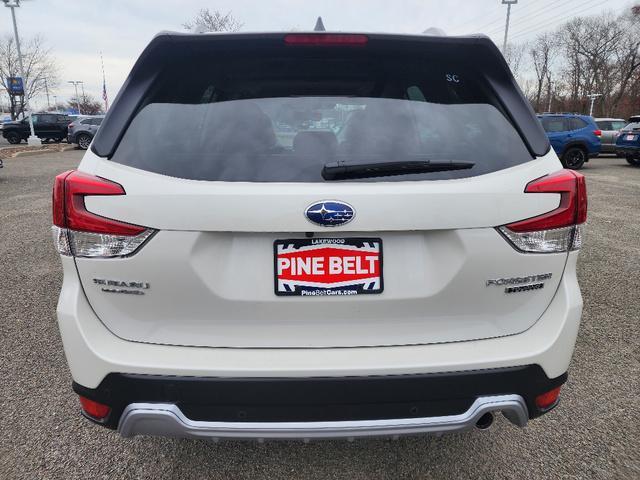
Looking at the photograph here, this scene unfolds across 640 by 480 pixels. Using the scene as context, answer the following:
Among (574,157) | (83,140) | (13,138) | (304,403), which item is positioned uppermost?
(304,403)

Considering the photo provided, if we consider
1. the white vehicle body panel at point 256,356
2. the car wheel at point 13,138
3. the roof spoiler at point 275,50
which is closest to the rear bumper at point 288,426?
the white vehicle body panel at point 256,356

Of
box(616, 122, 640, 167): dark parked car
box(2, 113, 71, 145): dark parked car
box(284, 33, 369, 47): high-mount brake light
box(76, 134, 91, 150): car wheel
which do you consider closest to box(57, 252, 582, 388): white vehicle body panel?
box(284, 33, 369, 47): high-mount brake light

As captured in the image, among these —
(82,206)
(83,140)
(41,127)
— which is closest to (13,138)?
(41,127)

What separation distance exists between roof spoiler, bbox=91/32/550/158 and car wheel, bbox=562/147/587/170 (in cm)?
1559

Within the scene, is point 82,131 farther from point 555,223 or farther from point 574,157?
point 555,223

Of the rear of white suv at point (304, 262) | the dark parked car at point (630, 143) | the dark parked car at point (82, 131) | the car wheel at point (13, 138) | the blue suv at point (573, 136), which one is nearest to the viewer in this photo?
the rear of white suv at point (304, 262)

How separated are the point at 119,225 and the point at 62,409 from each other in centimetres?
163

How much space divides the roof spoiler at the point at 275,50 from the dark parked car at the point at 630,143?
17755 mm

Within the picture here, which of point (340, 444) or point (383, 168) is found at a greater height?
point (383, 168)

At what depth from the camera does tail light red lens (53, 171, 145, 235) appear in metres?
1.53

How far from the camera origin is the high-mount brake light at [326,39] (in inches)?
66.8

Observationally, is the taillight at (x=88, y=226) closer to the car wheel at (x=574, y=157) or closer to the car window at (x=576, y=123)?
the car wheel at (x=574, y=157)

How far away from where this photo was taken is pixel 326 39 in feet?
5.61

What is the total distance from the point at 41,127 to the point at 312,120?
3237 centimetres
